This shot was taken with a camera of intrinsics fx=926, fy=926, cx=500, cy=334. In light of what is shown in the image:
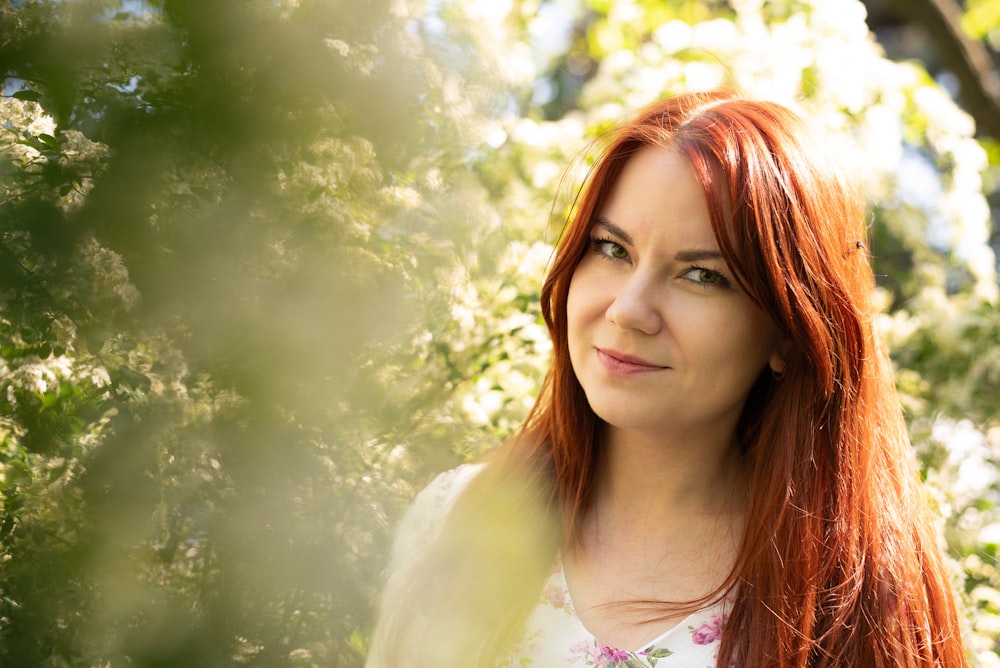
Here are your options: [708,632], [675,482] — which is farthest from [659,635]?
[675,482]

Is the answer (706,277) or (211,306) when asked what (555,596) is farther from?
(211,306)

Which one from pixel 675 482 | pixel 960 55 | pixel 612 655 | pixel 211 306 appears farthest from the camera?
pixel 960 55

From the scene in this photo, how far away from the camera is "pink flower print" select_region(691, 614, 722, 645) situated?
129 centimetres

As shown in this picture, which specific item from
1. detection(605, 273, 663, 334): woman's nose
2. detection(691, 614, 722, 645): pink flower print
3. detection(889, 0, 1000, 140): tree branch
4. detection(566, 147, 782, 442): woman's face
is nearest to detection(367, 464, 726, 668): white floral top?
detection(691, 614, 722, 645): pink flower print

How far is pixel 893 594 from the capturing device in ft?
4.21

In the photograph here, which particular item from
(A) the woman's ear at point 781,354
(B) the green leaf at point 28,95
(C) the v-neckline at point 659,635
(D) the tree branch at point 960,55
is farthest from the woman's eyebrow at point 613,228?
(D) the tree branch at point 960,55

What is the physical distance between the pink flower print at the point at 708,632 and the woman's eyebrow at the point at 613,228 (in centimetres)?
54

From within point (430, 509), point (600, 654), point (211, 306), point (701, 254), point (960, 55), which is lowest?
point (600, 654)

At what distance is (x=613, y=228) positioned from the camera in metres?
1.26

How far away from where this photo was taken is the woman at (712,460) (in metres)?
1.20

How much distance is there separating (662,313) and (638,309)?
0.12 ft

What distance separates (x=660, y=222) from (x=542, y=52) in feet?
4.91

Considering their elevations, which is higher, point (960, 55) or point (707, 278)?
point (960, 55)

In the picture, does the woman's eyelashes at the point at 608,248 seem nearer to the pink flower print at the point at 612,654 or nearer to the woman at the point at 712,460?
the woman at the point at 712,460
